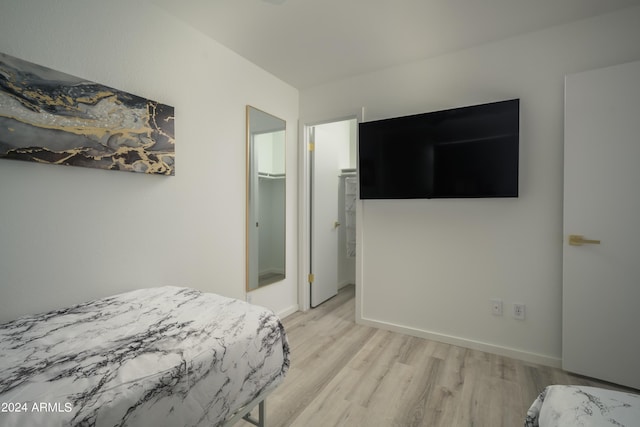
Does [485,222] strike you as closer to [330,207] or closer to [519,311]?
[519,311]

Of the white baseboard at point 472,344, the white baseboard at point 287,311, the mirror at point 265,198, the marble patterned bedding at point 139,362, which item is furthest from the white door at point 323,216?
the marble patterned bedding at point 139,362

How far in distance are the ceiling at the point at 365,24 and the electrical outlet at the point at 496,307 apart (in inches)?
85.6

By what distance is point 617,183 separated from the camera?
1.89 metres

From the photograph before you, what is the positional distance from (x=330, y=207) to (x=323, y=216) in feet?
0.79

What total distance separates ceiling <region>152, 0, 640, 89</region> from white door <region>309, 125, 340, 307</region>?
1080mm

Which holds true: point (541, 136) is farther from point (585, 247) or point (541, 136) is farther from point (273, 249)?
point (273, 249)

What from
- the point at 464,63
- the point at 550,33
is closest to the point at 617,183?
the point at 550,33

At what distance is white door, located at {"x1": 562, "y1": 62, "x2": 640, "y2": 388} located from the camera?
1.85 m

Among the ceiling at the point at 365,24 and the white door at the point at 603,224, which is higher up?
the ceiling at the point at 365,24

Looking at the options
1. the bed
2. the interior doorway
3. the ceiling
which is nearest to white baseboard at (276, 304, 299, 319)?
the interior doorway

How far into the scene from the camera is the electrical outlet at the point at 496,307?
235 cm

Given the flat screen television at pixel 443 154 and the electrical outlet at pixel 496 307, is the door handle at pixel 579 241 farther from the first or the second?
the electrical outlet at pixel 496 307

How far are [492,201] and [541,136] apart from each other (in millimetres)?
594

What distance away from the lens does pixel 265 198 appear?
9.65 feet
